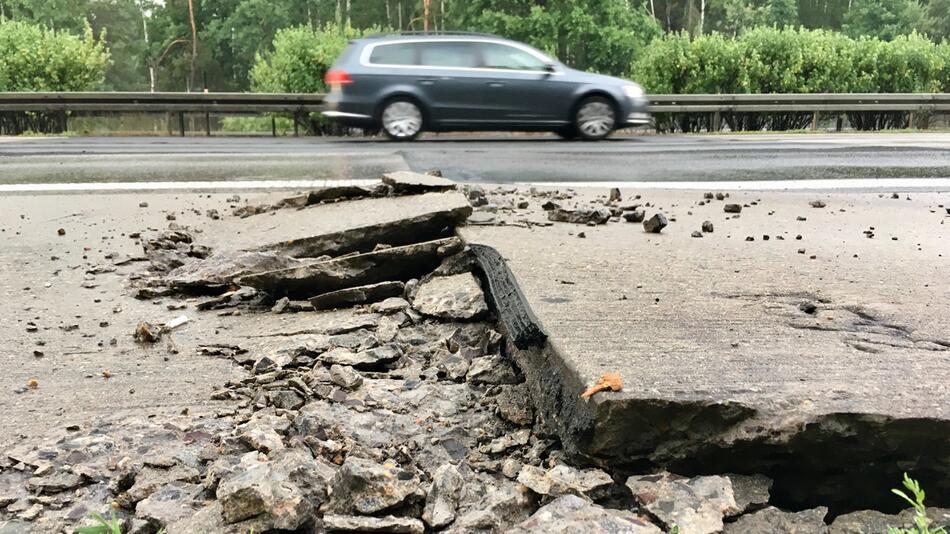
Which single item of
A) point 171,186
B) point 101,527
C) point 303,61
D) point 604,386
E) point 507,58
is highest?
point 303,61

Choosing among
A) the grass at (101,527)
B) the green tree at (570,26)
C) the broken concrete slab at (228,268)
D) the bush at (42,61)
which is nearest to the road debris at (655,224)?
the broken concrete slab at (228,268)

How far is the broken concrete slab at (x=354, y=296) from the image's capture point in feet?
9.39

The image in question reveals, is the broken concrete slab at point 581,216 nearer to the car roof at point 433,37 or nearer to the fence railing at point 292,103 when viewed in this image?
the car roof at point 433,37

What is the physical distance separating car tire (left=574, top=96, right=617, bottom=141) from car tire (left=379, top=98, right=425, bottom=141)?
2.55 metres

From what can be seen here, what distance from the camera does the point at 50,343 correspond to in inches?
100.0

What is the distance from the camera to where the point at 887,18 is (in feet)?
168

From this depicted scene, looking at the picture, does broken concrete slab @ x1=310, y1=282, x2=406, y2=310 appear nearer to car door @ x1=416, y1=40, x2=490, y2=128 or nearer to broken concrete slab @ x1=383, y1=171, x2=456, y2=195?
broken concrete slab @ x1=383, y1=171, x2=456, y2=195

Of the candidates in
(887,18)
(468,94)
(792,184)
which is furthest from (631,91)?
(887,18)

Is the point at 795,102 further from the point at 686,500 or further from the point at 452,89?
the point at 686,500

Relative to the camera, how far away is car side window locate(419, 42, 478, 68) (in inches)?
462

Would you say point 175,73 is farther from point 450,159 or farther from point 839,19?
point 839,19

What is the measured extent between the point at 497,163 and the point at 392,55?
16.8 feet

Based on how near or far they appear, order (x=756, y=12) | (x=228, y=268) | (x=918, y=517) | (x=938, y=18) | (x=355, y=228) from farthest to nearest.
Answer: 1. (x=938, y=18)
2. (x=756, y=12)
3. (x=355, y=228)
4. (x=228, y=268)
5. (x=918, y=517)

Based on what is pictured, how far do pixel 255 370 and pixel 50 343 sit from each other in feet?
2.74
